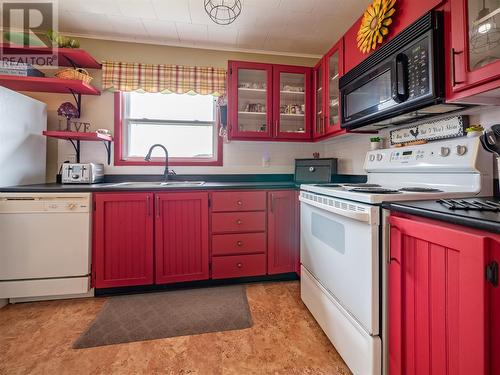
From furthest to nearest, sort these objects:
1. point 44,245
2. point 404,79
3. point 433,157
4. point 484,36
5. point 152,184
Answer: point 152,184, point 44,245, point 433,157, point 404,79, point 484,36

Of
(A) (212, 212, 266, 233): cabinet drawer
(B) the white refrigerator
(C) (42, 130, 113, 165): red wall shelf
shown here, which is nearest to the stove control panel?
(A) (212, 212, 266, 233): cabinet drawer

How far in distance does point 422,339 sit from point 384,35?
1.51m

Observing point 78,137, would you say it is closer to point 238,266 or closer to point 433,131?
point 238,266

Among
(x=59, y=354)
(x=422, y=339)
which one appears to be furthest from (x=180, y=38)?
(x=422, y=339)

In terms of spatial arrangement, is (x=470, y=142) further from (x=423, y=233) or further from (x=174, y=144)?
(x=174, y=144)

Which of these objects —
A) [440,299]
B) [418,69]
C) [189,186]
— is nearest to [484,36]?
[418,69]

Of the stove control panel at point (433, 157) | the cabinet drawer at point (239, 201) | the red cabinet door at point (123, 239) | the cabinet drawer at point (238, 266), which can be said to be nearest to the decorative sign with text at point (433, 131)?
the stove control panel at point (433, 157)

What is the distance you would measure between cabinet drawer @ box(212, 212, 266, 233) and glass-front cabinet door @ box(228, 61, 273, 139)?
0.79 m

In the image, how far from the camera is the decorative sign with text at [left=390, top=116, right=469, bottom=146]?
1.27 meters

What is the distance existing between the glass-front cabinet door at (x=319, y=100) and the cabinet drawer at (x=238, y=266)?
1.30 meters

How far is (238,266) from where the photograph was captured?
2088 mm

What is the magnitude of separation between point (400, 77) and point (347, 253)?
0.94m

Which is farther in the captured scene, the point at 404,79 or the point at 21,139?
the point at 21,139

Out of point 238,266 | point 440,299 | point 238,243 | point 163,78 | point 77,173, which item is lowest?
point 238,266
